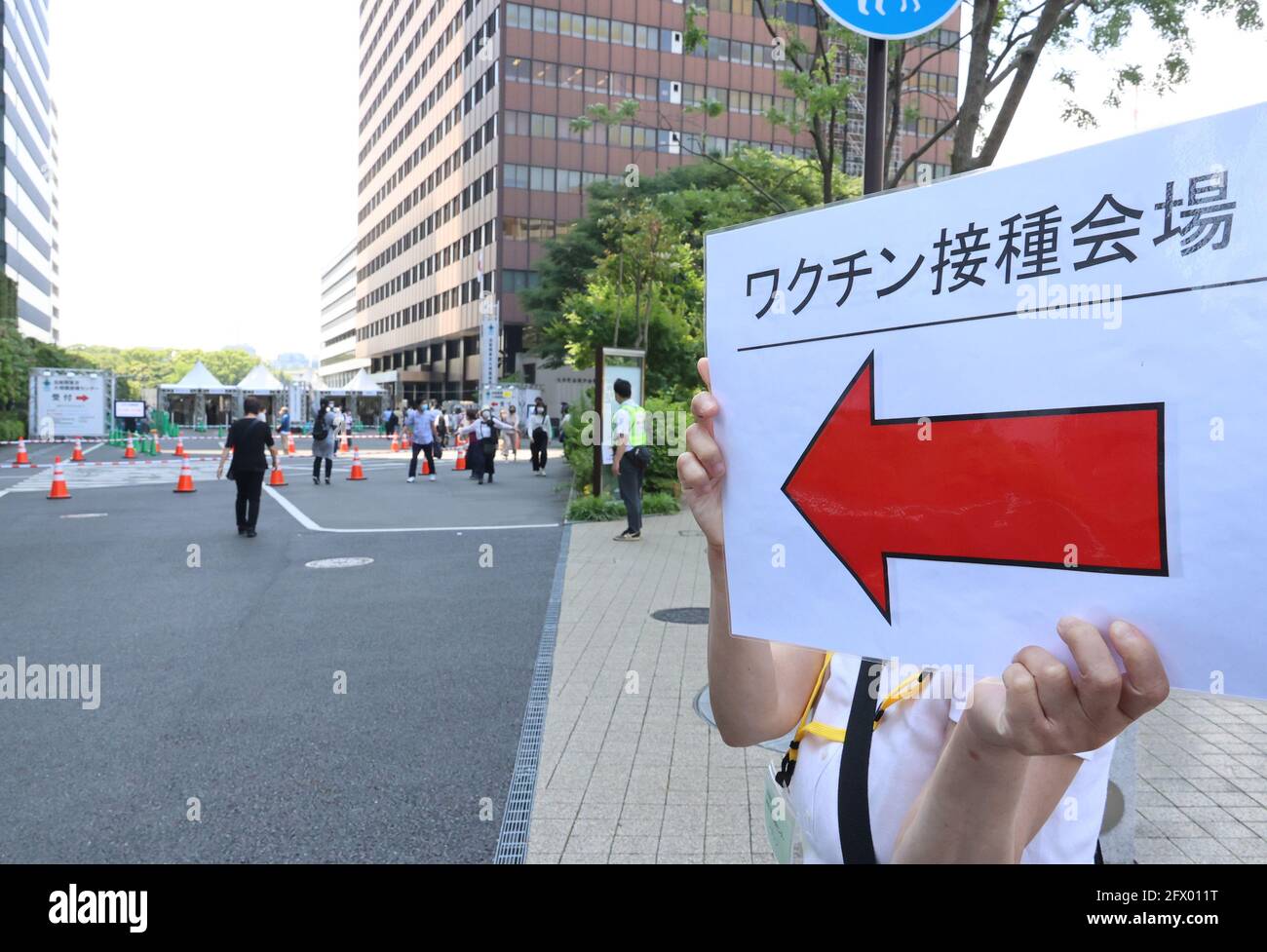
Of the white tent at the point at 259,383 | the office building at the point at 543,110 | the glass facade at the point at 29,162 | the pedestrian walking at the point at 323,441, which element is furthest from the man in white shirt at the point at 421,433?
the glass facade at the point at 29,162

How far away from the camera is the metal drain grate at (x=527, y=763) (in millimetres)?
3756

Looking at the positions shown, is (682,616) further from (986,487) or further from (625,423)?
(986,487)

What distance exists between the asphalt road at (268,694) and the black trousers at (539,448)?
11322 millimetres

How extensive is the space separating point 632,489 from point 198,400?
54320 mm

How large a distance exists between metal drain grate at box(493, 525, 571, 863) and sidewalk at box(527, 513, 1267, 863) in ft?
0.17

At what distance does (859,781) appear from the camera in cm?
149

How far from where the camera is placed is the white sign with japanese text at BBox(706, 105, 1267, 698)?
3.45 feet

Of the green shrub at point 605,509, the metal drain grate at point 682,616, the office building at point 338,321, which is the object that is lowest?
the metal drain grate at point 682,616

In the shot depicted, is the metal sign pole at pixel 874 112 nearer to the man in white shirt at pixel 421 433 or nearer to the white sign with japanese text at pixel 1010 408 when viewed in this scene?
the white sign with japanese text at pixel 1010 408

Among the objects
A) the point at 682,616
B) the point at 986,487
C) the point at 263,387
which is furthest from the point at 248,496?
the point at 263,387

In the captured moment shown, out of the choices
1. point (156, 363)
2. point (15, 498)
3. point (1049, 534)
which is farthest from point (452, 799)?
point (156, 363)

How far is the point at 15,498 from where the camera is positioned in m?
17.5
